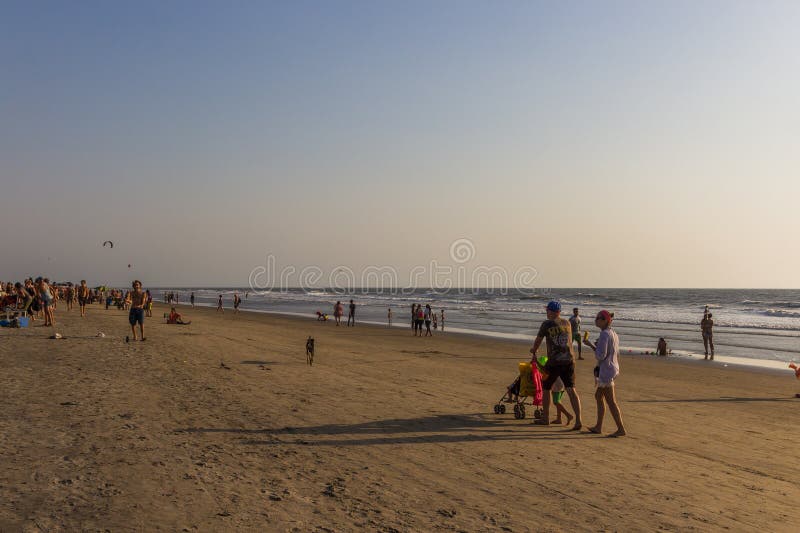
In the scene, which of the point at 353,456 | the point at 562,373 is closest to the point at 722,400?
the point at 562,373

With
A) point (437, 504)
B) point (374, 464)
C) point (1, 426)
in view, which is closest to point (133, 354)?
point (1, 426)

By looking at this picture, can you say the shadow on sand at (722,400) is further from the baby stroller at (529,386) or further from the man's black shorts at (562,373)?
the man's black shorts at (562,373)

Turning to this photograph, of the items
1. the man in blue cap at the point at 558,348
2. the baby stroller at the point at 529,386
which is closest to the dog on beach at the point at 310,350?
the baby stroller at the point at 529,386

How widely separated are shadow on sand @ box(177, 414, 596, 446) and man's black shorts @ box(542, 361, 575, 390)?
0.71 metres

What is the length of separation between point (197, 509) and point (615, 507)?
3.64 meters

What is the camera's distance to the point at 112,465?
18.2ft

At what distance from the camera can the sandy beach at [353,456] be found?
4688 millimetres

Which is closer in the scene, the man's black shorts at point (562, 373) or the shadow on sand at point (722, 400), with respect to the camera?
the man's black shorts at point (562, 373)

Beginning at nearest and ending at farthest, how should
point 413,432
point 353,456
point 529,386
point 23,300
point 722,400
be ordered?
point 353,456 < point 413,432 < point 529,386 < point 722,400 < point 23,300

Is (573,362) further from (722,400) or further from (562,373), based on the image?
(722,400)

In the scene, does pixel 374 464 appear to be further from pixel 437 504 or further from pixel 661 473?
pixel 661 473

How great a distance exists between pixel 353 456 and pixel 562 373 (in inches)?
126

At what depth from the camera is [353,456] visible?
639cm

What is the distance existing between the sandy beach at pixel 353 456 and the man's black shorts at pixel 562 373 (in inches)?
28.3
